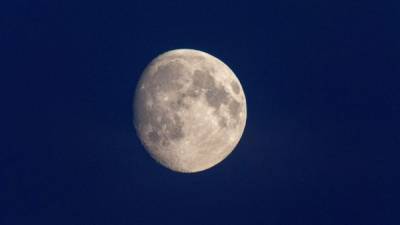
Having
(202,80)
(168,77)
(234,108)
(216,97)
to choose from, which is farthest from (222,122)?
(168,77)

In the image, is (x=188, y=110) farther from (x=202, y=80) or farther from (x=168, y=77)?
(x=168, y=77)

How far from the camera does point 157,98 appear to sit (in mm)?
18750

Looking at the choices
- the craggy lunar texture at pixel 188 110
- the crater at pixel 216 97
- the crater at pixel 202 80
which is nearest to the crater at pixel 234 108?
the craggy lunar texture at pixel 188 110

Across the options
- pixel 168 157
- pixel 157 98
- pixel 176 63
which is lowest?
pixel 168 157

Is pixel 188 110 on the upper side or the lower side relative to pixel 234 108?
lower

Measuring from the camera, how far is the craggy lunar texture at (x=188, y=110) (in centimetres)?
Answer: 1833

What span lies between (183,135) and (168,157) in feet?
5.96

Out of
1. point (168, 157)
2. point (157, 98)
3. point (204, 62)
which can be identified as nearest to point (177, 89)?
point (157, 98)

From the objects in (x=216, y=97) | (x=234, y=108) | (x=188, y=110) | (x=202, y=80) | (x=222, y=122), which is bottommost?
(x=188, y=110)

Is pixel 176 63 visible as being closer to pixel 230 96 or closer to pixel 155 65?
pixel 155 65

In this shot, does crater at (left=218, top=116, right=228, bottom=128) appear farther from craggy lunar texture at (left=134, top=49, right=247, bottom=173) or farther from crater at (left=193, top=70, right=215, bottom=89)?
crater at (left=193, top=70, right=215, bottom=89)

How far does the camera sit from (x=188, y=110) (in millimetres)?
18141

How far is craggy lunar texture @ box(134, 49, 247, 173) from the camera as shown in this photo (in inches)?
722

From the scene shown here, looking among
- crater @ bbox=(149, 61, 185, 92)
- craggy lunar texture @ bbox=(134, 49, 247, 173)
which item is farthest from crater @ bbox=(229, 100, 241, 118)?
crater @ bbox=(149, 61, 185, 92)
